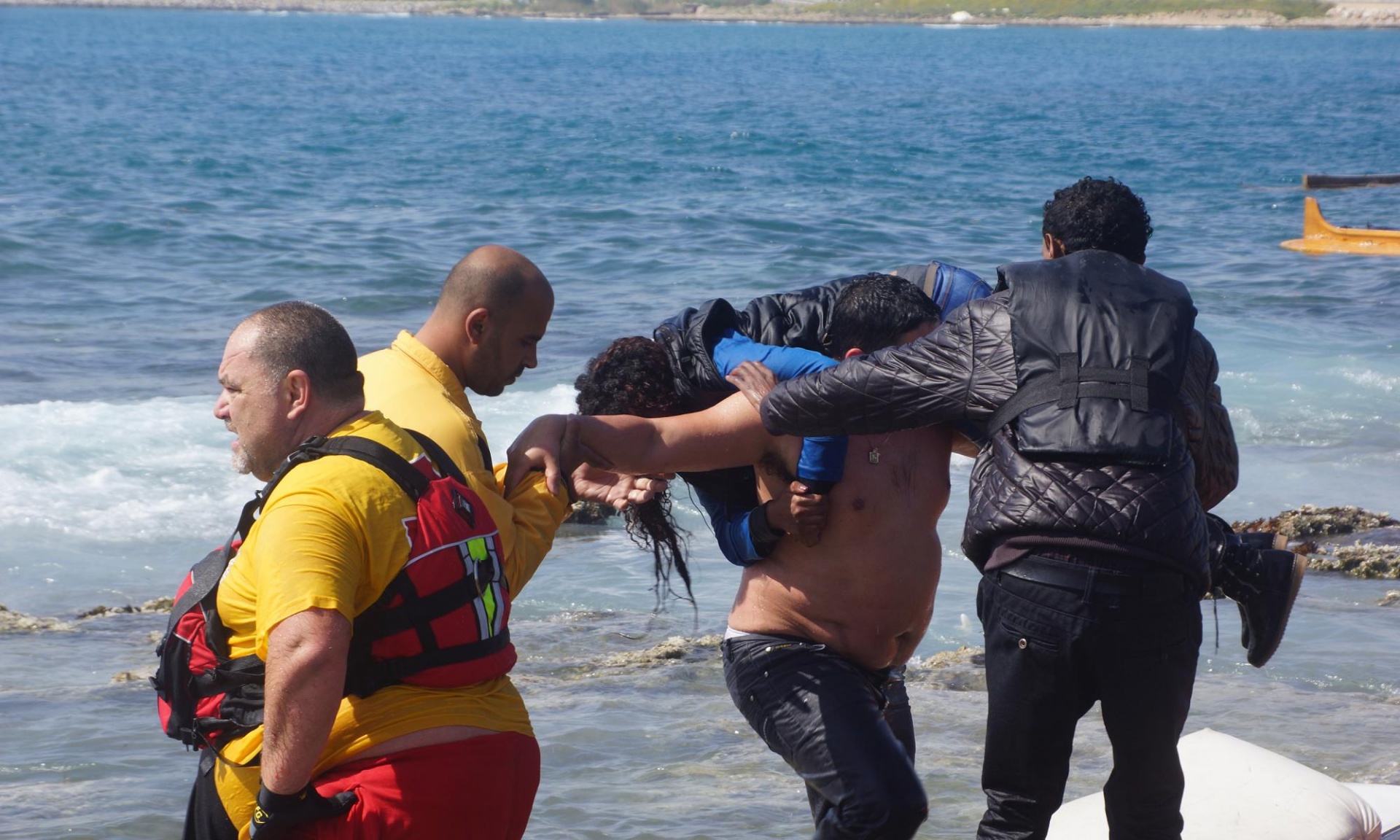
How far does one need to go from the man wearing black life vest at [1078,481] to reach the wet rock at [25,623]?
15.3 feet

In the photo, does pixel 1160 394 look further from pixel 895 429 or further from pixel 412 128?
pixel 412 128

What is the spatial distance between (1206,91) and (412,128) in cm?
3527

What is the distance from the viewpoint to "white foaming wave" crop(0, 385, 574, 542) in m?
8.73

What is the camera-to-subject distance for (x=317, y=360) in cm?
253

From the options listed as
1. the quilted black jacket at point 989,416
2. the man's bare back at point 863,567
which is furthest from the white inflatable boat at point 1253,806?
the quilted black jacket at point 989,416

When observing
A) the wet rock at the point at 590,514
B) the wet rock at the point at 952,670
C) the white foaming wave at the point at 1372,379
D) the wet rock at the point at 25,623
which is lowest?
the wet rock at the point at 590,514

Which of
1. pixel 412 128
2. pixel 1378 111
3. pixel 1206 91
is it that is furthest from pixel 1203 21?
pixel 412 128

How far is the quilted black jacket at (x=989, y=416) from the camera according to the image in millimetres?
2898

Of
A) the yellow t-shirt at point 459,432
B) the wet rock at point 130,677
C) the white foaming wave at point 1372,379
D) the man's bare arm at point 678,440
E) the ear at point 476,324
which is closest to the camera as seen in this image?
the yellow t-shirt at point 459,432

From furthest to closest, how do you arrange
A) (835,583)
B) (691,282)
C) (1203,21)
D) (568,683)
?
(1203,21) < (691,282) < (568,683) < (835,583)

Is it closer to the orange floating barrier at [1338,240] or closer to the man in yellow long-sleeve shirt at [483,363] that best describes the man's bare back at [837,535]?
the man in yellow long-sleeve shirt at [483,363]

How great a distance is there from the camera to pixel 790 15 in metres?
157

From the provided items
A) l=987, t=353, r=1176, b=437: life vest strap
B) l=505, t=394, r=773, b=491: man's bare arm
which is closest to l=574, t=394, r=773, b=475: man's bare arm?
l=505, t=394, r=773, b=491: man's bare arm

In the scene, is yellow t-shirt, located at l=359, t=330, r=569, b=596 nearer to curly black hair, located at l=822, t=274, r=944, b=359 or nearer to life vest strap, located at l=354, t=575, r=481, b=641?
life vest strap, located at l=354, t=575, r=481, b=641
